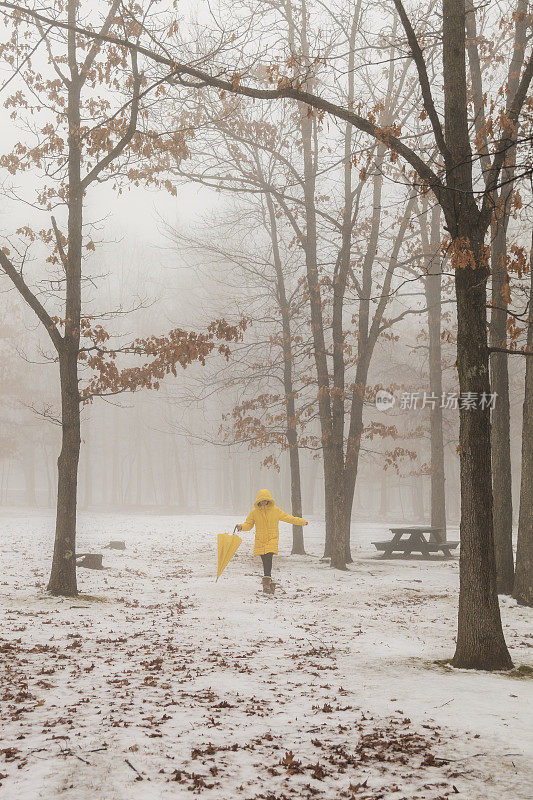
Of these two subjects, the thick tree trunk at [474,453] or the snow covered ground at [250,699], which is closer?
the snow covered ground at [250,699]

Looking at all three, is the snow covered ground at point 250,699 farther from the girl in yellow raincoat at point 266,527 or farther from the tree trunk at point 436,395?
the tree trunk at point 436,395

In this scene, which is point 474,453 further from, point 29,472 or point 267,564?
point 29,472

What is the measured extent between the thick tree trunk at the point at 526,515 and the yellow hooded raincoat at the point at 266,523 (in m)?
3.51

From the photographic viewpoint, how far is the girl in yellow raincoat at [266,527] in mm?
11531

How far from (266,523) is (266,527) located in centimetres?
7

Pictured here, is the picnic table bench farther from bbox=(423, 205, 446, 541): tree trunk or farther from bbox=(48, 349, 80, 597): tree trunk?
bbox=(48, 349, 80, 597): tree trunk

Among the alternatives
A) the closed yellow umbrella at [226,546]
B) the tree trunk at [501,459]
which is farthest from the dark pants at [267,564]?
the tree trunk at [501,459]

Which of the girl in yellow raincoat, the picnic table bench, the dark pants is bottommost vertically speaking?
the picnic table bench

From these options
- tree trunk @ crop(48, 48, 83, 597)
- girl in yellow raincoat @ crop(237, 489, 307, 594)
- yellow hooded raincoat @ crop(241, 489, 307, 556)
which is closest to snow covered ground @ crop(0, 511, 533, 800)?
girl in yellow raincoat @ crop(237, 489, 307, 594)

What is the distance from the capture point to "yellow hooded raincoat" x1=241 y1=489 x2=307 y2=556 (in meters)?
11.7

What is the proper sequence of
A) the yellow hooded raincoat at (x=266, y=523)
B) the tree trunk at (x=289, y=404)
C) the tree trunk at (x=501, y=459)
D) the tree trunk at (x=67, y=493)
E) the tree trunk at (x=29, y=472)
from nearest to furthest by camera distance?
Answer: 1. the tree trunk at (x=67, y=493)
2. the tree trunk at (x=501, y=459)
3. the yellow hooded raincoat at (x=266, y=523)
4. the tree trunk at (x=289, y=404)
5. the tree trunk at (x=29, y=472)

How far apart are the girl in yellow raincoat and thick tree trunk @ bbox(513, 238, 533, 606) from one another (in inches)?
138

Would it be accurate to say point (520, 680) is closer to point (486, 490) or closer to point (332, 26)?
point (486, 490)

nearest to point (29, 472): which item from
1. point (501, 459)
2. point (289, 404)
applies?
point (289, 404)
